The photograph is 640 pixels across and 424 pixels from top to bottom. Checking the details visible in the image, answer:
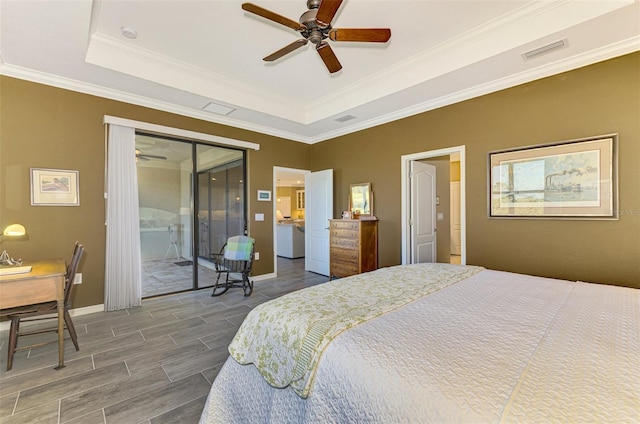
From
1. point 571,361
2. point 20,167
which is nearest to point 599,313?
point 571,361

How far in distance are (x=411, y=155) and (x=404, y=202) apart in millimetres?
725

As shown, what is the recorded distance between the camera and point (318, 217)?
545 cm

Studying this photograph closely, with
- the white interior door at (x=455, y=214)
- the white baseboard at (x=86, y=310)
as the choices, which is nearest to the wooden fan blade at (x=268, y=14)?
the white baseboard at (x=86, y=310)

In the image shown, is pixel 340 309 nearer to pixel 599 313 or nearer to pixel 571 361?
pixel 571 361

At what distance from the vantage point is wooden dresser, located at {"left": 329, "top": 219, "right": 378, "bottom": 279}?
4.31 meters

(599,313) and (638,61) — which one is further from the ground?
(638,61)

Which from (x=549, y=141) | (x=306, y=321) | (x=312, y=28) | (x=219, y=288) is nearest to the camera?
(x=306, y=321)

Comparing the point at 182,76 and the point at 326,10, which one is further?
the point at 182,76

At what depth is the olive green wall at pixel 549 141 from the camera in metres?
2.55

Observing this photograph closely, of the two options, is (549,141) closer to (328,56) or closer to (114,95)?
(328,56)

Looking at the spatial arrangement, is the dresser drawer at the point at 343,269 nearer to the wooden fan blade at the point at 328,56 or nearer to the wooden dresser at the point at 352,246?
the wooden dresser at the point at 352,246

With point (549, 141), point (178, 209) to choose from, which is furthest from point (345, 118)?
point (178, 209)

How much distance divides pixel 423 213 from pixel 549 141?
1.91 metres

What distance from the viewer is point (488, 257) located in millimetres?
3396
